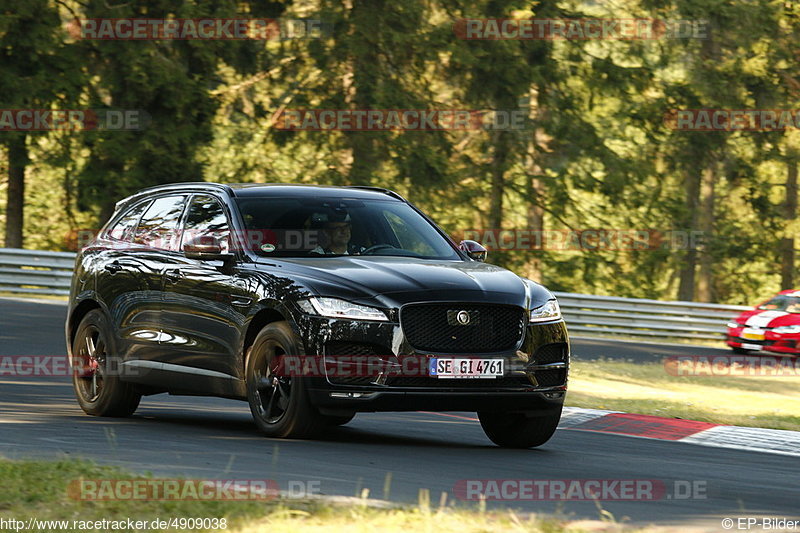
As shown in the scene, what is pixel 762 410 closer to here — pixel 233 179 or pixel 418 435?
pixel 418 435

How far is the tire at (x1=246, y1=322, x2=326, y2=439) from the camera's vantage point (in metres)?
9.16

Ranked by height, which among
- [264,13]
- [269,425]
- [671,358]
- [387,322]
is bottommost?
[671,358]

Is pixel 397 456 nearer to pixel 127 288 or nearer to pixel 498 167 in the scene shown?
pixel 127 288

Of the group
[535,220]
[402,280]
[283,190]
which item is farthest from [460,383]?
[535,220]

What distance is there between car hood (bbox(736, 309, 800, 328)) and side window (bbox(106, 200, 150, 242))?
18969 mm

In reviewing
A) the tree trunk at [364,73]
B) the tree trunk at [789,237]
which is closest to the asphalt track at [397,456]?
the tree trunk at [364,73]

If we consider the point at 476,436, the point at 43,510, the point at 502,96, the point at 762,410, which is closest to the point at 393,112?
the point at 502,96

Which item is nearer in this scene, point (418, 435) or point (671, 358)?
point (418, 435)

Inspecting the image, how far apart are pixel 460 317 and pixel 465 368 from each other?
0.34 m

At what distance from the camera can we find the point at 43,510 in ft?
20.5

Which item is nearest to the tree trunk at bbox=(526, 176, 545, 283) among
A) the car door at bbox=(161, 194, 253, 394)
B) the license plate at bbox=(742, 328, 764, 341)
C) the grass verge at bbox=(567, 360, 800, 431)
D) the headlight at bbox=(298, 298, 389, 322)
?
the license plate at bbox=(742, 328, 764, 341)

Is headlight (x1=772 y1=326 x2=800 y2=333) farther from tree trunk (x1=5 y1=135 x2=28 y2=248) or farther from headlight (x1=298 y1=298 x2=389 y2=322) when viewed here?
headlight (x1=298 y1=298 x2=389 y2=322)

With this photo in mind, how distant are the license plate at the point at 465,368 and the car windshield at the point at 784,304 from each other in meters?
20.3

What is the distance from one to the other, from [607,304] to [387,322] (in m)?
24.1
